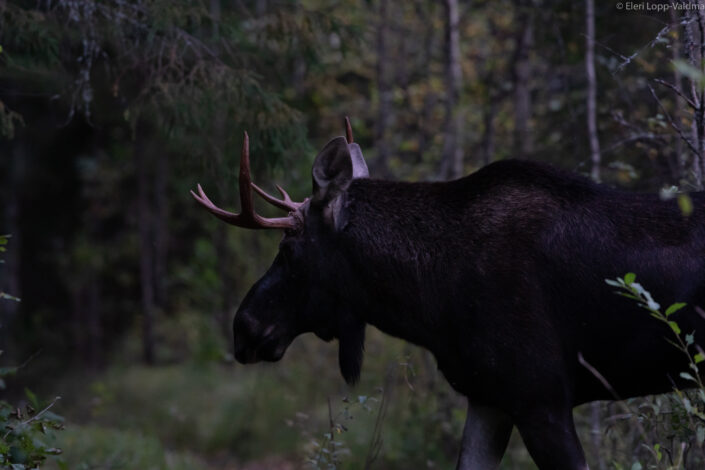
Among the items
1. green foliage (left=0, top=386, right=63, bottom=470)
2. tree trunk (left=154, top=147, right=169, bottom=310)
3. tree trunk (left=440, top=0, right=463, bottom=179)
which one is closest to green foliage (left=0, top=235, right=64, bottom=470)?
green foliage (left=0, top=386, right=63, bottom=470)

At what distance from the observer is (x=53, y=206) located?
56.6 feet

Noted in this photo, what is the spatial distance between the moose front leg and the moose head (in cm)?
80

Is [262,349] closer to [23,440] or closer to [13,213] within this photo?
[23,440]

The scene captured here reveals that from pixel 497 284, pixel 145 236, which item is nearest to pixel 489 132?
pixel 497 284

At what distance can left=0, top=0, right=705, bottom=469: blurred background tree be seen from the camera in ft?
22.9

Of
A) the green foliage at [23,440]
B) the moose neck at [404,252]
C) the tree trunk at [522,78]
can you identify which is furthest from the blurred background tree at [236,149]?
the green foliage at [23,440]

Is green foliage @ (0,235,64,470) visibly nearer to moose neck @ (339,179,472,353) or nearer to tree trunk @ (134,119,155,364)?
moose neck @ (339,179,472,353)

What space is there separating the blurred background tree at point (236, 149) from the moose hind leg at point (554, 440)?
3.55ft

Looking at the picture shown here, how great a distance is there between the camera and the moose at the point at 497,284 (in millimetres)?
4582

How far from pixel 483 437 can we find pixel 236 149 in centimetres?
388

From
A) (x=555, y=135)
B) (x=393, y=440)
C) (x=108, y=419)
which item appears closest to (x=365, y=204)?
(x=393, y=440)

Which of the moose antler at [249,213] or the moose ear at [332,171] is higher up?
the moose ear at [332,171]

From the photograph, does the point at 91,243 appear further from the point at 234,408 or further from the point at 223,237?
the point at 234,408

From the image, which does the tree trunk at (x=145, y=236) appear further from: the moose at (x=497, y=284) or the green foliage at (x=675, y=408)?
the green foliage at (x=675, y=408)
